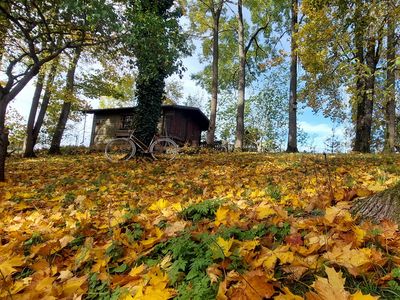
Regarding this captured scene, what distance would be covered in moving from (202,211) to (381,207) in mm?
1639

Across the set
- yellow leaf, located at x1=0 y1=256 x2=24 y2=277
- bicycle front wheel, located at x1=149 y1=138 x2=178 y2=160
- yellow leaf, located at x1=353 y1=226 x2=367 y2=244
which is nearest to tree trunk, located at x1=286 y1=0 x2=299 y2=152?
bicycle front wheel, located at x1=149 y1=138 x2=178 y2=160

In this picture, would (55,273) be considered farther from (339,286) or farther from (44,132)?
(44,132)

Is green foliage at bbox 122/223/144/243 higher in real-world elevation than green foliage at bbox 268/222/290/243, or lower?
lower

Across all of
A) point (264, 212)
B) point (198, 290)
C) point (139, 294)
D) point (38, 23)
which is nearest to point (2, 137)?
point (38, 23)

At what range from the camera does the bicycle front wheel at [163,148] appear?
11952 mm

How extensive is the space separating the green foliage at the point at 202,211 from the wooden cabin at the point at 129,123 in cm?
2134

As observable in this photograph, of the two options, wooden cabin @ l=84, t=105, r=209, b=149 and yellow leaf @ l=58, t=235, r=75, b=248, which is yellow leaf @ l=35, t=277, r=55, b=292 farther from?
wooden cabin @ l=84, t=105, r=209, b=149

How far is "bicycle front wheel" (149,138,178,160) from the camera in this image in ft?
39.2

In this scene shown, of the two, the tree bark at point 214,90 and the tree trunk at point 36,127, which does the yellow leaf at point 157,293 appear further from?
the tree bark at point 214,90

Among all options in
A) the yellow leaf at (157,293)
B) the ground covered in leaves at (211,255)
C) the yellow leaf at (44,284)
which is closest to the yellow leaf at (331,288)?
the ground covered in leaves at (211,255)

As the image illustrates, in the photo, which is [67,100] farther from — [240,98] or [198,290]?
[198,290]

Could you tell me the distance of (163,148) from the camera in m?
12.0

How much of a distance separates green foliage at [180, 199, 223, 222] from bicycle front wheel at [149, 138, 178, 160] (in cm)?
857

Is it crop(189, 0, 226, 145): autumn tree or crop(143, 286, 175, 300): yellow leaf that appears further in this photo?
crop(189, 0, 226, 145): autumn tree
